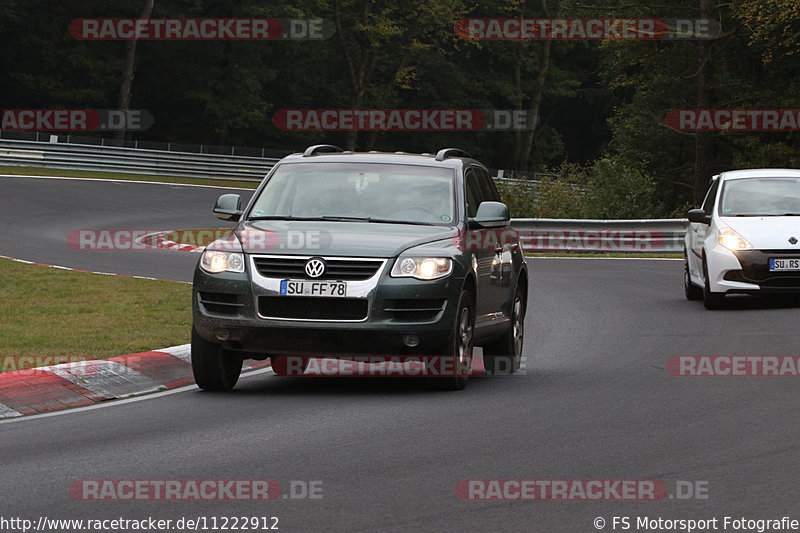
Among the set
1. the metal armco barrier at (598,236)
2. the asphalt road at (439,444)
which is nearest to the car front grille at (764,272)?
the asphalt road at (439,444)

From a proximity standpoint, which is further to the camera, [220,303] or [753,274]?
[753,274]

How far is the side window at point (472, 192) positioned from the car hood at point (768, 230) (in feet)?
19.7

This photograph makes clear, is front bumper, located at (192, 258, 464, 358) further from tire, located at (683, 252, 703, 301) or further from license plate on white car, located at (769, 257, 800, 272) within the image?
tire, located at (683, 252, 703, 301)

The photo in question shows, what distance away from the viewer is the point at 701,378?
37.7 ft

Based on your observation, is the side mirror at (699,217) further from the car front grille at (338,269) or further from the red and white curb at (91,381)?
the car front grille at (338,269)

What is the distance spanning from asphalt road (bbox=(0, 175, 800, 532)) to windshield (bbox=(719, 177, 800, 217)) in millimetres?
5123

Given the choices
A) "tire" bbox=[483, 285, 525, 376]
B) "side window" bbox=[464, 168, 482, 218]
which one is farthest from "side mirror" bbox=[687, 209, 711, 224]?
"side window" bbox=[464, 168, 482, 218]

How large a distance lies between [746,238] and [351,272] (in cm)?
862

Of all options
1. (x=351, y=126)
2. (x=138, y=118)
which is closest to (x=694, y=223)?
(x=351, y=126)

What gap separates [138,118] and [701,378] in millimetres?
63792

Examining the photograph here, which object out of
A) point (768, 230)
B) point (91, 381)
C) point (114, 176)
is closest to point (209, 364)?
point (91, 381)

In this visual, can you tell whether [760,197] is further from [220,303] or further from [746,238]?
[220,303]

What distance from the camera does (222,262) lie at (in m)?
10.5

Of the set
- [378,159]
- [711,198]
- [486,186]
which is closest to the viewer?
[378,159]
